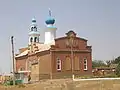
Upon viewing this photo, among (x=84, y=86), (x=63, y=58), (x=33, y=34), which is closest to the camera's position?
(x=84, y=86)

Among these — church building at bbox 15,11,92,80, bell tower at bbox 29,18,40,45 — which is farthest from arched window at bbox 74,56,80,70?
bell tower at bbox 29,18,40,45

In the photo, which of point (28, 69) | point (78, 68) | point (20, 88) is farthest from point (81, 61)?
point (20, 88)

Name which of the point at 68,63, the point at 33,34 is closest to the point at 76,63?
the point at 68,63

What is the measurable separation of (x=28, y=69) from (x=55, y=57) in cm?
1292

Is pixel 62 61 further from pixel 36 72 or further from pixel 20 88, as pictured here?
pixel 20 88

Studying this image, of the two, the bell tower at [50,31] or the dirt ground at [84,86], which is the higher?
the bell tower at [50,31]

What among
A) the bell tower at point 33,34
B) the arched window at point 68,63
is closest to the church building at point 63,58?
the arched window at point 68,63

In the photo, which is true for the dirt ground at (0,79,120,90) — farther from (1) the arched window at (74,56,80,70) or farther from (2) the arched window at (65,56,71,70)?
(1) the arched window at (74,56,80,70)

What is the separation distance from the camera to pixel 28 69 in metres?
70.8

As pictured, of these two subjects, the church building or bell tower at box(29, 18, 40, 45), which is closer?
the church building

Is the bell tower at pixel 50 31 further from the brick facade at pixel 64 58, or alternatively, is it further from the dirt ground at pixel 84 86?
the dirt ground at pixel 84 86

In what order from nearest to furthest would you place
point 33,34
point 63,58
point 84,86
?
point 84,86 < point 63,58 < point 33,34

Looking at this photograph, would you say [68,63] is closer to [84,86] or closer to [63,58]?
[63,58]

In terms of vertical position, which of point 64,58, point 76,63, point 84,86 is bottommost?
point 84,86
